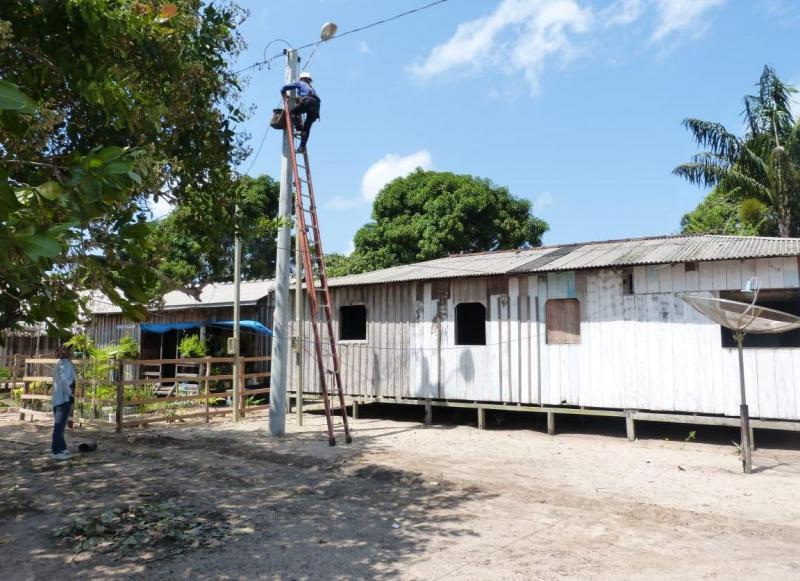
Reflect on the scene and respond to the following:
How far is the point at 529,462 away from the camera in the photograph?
31.6 ft

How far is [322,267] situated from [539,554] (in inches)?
287

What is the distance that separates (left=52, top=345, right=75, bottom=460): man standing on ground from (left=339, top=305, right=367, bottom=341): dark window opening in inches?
274

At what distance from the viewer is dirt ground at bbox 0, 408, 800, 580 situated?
5086 millimetres

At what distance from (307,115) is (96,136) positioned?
16.3 feet

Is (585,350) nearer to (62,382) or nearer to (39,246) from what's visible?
(62,382)

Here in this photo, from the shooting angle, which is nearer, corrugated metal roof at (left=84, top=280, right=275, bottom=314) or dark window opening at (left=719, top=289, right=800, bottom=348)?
dark window opening at (left=719, top=289, right=800, bottom=348)

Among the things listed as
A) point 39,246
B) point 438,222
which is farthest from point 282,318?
point 438,222

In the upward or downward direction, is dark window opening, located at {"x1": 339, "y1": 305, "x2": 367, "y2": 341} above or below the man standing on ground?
above

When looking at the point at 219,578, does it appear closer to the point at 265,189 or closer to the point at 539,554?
the point at 539,554

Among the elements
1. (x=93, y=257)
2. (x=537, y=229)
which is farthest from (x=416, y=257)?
(x=93, y=257)

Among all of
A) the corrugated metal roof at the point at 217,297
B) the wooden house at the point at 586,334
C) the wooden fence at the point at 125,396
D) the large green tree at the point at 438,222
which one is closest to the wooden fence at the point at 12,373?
the wooden fence at the point at 125,396

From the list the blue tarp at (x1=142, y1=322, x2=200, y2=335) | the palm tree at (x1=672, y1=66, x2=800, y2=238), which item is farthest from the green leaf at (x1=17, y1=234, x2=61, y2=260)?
the palm tree at (x1=672, y1=66, x2=800, y2=238)

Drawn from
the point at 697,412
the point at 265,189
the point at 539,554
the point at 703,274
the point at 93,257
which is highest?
the point at 265,189

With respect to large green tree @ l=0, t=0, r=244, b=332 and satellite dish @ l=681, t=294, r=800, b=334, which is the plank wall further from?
large green tree @ l=0, t=0, r=244, b=332
